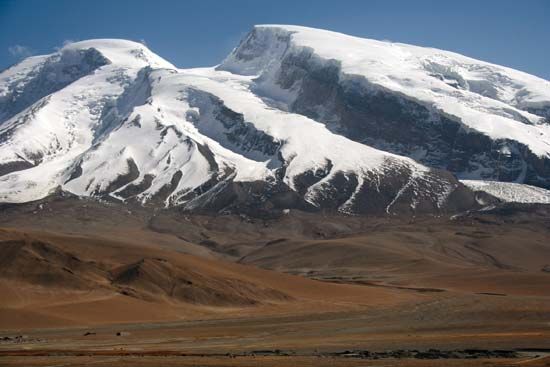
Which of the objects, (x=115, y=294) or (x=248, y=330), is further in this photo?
(x=115, y=294)

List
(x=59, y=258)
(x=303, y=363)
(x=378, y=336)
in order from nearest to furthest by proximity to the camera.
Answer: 1. (x=303, y=363)
2. (x=378, y=336)
3. (x=59, y=258)

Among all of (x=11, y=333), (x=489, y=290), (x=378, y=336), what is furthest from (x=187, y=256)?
(x=378, y=336)

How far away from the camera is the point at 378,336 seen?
9725cm

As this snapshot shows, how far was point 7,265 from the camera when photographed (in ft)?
482

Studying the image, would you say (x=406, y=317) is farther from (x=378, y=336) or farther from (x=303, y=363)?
(x=303, y=363)

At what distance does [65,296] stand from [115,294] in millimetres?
8262

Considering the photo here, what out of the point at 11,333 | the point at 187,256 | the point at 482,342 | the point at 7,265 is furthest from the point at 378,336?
the point at 187,256

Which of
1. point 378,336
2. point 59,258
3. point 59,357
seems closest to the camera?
point 59,357

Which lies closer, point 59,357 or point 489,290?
point 59,357

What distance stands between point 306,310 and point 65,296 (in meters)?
37.7

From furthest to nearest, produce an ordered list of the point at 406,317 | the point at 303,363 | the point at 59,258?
the point at 59,258 < the point at 406,317 < the point at 303,363

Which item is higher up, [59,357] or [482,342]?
[482,342]

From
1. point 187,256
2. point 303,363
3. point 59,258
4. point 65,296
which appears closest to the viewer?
point 303,363

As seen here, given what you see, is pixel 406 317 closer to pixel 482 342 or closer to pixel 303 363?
pixel 482 342
